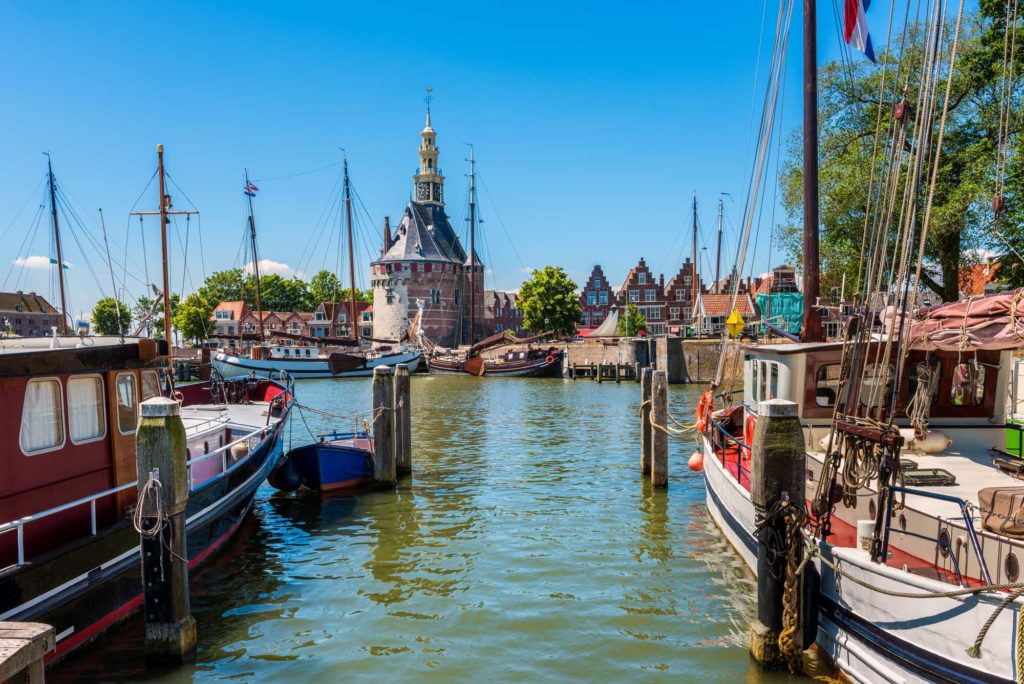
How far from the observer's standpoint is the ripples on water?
29.1 feet

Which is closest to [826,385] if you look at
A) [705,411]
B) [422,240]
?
[705,411]

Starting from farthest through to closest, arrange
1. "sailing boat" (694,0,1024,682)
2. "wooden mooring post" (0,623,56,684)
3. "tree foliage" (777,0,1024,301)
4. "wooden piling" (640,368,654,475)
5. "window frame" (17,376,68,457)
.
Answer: "tree foliage" (777,0,1024,301)
"wooden piling" (640,368,654,475)
"window frame" (17,376,68,457)
"sailing boat" (694,0,1024,682)
"wooden mooring post" (0,623,56,684)

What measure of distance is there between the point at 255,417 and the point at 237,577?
7313 millimetres

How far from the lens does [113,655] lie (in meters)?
8.84

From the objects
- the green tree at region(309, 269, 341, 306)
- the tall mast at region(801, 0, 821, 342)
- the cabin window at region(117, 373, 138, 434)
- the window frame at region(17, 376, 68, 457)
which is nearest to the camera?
the window frame at region(17, 376, 68, 457)

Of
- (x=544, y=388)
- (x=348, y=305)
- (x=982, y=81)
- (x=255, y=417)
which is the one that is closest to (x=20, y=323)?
(x=348, y=305)

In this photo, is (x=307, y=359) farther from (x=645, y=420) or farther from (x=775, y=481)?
(x=775, y=481)

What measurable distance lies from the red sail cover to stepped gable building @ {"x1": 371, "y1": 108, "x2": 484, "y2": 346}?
78.1 meters

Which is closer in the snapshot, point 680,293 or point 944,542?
point 944,542

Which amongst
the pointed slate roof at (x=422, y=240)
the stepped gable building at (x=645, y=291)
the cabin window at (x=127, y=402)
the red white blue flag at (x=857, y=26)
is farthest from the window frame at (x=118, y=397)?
the stepped gable building at (x=645, y=291)

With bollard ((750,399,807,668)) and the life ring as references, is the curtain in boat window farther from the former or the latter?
the life ring

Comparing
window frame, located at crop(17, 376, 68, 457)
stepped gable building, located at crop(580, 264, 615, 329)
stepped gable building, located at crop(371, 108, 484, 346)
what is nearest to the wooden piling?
window frame, located at crop(17, 376, 68, 457)

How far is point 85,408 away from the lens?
955 centimetres

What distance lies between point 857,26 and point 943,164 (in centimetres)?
1878
